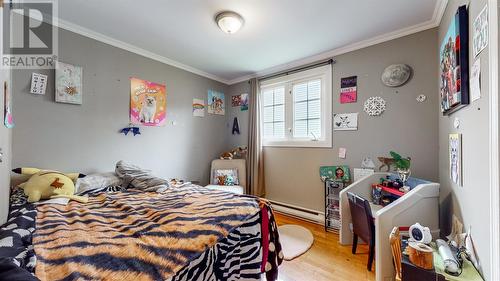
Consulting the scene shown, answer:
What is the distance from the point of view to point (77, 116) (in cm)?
205

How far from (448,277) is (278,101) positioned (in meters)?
2.63

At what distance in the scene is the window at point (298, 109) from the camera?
268cm

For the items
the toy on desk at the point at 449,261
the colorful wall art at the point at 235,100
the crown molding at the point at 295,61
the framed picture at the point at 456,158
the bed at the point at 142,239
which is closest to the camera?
the bed at the point at 142,239

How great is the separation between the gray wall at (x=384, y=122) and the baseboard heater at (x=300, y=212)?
72 mm

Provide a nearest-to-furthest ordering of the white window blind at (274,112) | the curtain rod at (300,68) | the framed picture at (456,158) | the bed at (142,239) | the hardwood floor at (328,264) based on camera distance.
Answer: the bed at (142,239) < the framed picture at (456,158) < the hardwood floor at (328,264) < the curtain rod at (300,68) < the white window blind at (274,112)

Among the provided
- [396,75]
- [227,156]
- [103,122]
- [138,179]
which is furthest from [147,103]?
[396,75]

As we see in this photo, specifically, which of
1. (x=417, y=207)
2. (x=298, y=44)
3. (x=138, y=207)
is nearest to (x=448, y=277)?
(x=417, y=207)

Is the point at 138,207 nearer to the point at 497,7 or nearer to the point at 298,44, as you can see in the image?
the point at 497,7

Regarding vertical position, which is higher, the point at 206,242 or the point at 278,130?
the point at 278,130

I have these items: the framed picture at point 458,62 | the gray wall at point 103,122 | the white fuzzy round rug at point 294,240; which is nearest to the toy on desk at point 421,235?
the framed picture at point 458,62

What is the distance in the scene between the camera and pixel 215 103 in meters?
3.53

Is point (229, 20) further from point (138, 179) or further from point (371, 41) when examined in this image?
point (138, 179)

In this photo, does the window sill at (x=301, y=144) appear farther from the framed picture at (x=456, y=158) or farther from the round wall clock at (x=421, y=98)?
the framed picture at (x=456, y=158)

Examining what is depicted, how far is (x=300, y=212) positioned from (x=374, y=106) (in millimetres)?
1724
